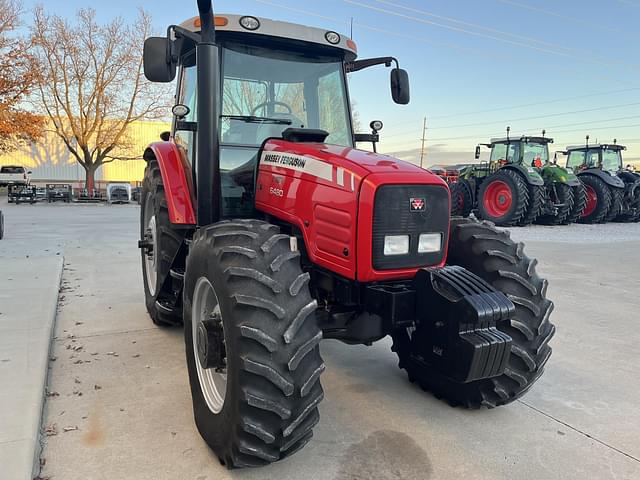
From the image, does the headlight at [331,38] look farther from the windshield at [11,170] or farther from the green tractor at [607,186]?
the windshield at [11,170]

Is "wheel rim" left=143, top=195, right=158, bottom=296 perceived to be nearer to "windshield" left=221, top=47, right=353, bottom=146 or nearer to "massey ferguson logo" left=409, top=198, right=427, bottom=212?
"windshield" left=221, top=47, right=353, bottom=146

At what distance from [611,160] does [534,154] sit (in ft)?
15.7

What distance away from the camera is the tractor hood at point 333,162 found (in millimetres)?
2646

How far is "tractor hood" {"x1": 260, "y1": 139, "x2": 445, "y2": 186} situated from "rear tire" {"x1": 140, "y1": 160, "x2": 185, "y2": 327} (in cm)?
117

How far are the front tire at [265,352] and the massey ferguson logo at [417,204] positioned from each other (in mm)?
678

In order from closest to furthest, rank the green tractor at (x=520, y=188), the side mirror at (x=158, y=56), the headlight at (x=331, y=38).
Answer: the side mirror at (x=158, y=56) < the headlight at (x=331, y=38) < the green tractor at (x=520, y=188)

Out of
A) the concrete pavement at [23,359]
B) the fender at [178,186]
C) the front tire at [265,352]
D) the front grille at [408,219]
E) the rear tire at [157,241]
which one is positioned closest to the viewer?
the front tire at [265,352]

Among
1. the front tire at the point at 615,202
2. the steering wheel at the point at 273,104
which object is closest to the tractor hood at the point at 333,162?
the steering wheel at the point at 273,104

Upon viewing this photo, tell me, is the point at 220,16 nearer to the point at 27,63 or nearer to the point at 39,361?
the point at 39,361

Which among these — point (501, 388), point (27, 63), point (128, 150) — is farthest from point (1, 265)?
point (128, 150)

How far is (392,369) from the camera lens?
3.76 metres

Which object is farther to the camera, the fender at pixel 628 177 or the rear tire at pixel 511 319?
the fender at pixel 628 177

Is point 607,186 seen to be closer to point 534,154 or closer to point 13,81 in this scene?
point 534,154

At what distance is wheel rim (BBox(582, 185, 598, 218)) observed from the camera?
658 inches
